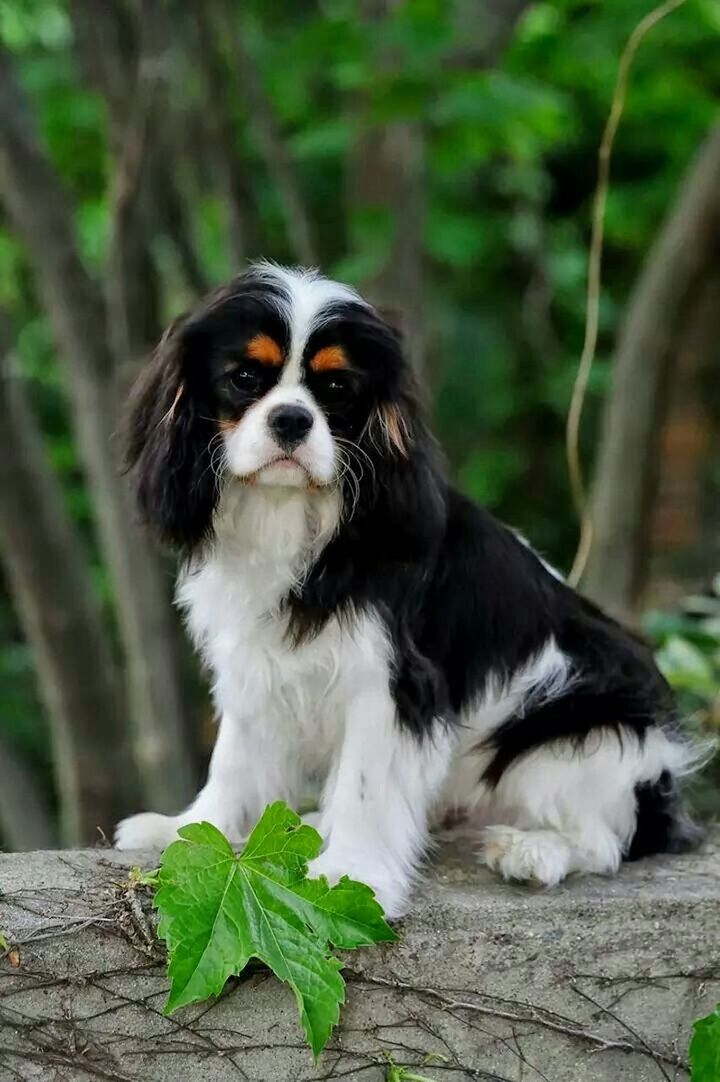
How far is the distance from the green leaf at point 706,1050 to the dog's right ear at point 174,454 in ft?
5.05

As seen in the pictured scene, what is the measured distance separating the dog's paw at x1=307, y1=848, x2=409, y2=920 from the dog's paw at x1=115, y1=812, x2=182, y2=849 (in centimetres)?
54

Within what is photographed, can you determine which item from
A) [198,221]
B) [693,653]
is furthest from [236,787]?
[198,221]

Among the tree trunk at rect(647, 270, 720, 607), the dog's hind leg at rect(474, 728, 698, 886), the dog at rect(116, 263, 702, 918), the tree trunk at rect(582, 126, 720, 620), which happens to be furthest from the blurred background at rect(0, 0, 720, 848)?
the tree trunk at rect(647, 270, 720, 607)

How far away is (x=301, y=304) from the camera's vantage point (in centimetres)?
306

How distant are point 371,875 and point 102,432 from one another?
10.2 feet

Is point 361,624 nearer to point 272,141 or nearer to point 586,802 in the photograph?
point 586,802

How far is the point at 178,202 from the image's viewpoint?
21.3ft

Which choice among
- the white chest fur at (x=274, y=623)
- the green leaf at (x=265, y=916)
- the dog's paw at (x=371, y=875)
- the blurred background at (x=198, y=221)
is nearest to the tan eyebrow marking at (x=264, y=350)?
the white chest fur at (x=274, y=623)

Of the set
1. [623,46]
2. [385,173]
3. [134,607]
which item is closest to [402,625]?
[134,607]

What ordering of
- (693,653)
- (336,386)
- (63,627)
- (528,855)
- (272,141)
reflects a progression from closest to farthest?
1. (336,386)
2. (528,855)
3. (693,653)
4. (63,627)
5. (272,141)

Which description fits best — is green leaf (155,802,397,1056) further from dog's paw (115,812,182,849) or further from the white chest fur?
dog's paw (115,812,182,849)

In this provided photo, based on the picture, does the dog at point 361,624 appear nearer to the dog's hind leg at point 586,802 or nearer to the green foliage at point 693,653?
the dog's hind leg at point 586,802

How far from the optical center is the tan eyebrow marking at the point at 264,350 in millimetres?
3041

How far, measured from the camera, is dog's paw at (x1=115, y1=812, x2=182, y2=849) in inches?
142
